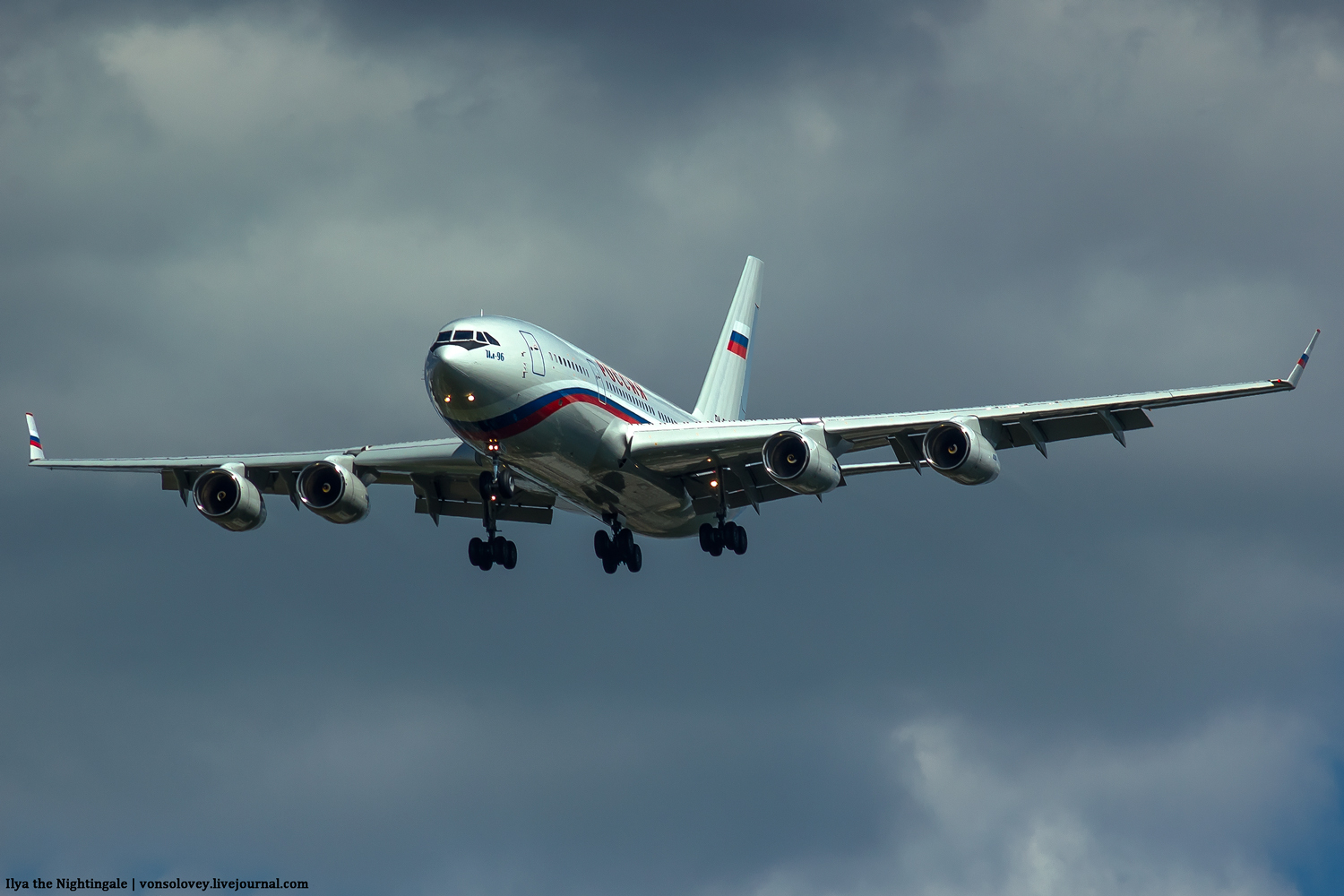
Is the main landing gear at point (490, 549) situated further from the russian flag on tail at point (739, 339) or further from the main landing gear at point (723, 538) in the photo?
the russian flag on tail at point (739, 339)

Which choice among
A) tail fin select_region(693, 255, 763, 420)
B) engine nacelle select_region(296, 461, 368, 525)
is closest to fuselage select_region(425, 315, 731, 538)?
engine nacelle select_region(296, 461, 368, 525)

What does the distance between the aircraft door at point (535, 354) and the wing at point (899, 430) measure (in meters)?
4.71

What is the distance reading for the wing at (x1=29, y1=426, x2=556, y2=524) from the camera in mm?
54000

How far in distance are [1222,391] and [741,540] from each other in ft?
58.0

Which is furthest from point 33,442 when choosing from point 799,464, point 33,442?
point 799,464

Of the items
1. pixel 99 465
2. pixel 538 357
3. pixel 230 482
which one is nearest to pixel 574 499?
pixel 538 357

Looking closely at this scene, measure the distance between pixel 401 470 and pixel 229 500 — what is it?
5.91 m

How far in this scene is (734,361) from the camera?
7456 centimetres

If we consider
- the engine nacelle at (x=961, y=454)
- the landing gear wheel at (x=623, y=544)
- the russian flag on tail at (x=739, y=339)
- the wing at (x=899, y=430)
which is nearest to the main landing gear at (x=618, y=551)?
the landing gear wheel at (x=623, y=544)

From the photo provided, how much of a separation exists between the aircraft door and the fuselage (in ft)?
0.13

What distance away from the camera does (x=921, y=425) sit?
49.4 meters

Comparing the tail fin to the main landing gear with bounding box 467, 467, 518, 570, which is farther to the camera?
the tail fin

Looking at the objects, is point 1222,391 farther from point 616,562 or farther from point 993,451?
point 616,562

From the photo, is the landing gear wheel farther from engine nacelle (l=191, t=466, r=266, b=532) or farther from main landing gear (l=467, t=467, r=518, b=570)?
engine nacelle (l=191, t=466, r=266, b=532)
